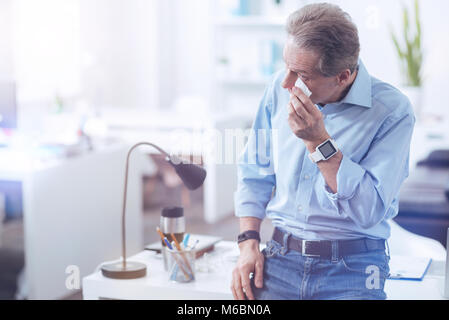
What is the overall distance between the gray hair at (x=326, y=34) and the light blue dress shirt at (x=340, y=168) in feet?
0.25

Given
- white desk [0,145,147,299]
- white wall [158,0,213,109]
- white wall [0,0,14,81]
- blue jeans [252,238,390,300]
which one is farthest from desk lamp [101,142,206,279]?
white wall [158,0,213,109]

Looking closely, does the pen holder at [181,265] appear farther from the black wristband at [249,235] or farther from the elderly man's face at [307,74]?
the elderly man's face at [307,74]

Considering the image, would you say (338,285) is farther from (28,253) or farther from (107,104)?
(107,104)

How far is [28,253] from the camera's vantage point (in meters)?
2.51

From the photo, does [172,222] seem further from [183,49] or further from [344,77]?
[183,49]

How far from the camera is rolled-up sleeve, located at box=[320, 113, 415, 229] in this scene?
1161 millimetres

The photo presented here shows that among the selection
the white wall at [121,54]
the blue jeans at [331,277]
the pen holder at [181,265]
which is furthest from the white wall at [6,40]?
the blue jeans at [331,277]

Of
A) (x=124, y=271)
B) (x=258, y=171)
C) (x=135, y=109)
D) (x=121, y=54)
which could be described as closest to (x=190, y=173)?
(x=258, y=171)

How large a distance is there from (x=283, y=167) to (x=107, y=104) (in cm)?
401

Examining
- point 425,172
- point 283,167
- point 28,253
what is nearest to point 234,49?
point 425,172

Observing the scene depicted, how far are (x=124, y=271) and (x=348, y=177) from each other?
57cm

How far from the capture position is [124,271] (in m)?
1.44

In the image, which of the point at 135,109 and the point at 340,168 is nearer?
the point at 340,168

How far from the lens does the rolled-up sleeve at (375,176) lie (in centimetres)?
116
